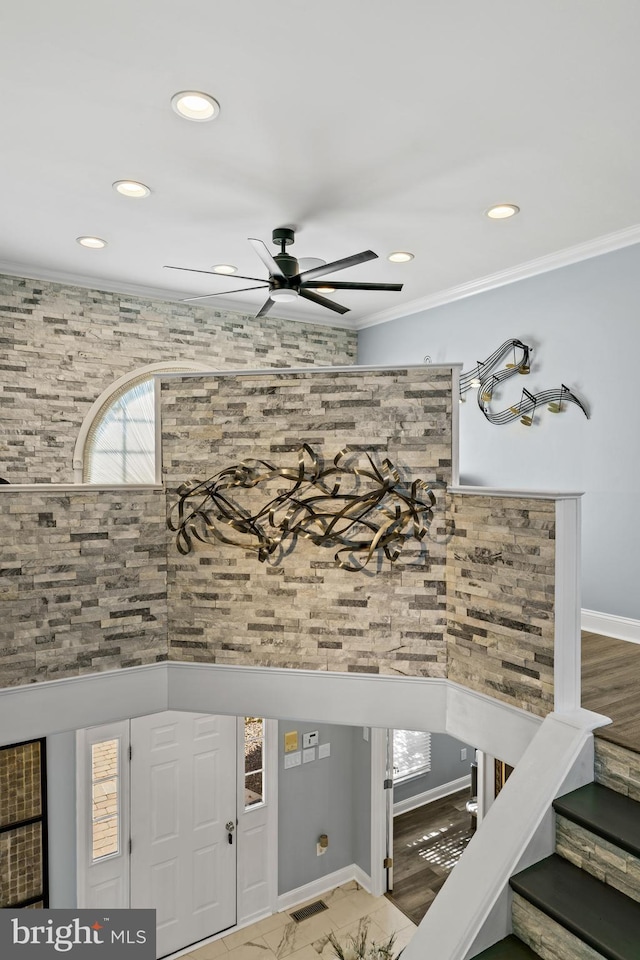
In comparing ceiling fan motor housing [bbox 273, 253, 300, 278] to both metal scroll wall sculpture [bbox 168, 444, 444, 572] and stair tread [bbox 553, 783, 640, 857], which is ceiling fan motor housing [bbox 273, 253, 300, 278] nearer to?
metal scroll wall sculpture [bbox 168, 444, 444, 572]

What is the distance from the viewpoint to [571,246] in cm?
398

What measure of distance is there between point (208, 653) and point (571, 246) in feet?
11.5

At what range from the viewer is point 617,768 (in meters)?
2.12

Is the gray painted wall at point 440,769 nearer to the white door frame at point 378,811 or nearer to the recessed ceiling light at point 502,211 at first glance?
the white door frame at point 378,811

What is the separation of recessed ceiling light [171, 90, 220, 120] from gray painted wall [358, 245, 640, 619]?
2.72m

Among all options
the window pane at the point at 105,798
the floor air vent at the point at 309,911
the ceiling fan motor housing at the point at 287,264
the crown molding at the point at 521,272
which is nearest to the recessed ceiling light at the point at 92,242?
the ceiling fan motor housing at the point at 287,264

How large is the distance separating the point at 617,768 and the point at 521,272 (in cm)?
349

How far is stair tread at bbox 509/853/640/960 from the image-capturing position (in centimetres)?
170

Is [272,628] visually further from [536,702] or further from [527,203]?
[527,203]

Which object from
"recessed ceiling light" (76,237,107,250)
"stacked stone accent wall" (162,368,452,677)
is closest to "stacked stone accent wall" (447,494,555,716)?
"stacked stone accent wall" (162,368,452,677)

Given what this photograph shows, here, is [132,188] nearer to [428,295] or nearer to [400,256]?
[400,256]

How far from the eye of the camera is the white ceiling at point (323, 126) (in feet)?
6.79

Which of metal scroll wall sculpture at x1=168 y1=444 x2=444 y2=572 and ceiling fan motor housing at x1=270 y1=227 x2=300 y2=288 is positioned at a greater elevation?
ceiling fan motor housing at x1=270 y1=227 x2=300 y2=288

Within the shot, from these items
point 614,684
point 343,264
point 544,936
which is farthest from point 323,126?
point 544,936
